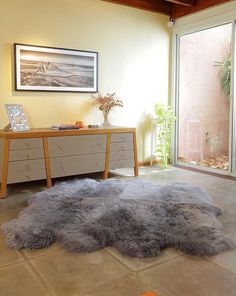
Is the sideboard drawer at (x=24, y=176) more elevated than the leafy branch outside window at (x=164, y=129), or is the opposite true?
the leafy branch outside window at (x=164, y=129)

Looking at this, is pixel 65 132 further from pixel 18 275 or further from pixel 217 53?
pixel 217 53

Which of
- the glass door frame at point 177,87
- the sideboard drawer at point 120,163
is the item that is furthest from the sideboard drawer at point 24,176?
the glass door frame at point 177,87

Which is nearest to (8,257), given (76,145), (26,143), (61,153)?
(26,143)

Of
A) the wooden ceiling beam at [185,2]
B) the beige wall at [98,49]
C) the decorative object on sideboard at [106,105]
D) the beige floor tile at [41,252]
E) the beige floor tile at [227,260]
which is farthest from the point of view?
the wooden ceiling beam at [185,2]

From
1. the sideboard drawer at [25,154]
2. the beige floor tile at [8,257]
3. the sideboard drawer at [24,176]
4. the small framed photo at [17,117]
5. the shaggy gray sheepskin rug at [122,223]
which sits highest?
the small framed photo at [17,117]

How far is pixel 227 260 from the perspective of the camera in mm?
1999

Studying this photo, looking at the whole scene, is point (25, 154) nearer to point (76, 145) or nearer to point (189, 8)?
point (76, 145)

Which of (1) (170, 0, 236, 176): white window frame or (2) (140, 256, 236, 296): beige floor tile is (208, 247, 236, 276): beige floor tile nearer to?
(2) (140, 256, 236, 296): beige floor tile

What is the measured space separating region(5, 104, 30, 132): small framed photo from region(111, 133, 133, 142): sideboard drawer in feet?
3.75

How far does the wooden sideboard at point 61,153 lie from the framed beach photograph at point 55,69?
29.3 inches

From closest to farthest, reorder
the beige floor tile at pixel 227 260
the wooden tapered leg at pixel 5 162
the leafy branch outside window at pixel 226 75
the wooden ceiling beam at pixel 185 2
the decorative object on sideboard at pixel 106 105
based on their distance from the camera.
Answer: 1. the beige floor tile at pixel 227 260
2. the wooden tapered leg at pixel 5 162
3. the decorative object on sideboard at pixel 106 105
4. the leafy branch outside window at pixel 226 75
5. the wooden ceiling beam at pixel 185 2

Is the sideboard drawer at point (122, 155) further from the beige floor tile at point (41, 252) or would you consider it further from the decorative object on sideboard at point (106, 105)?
the beige floor tile at point (41, 252)

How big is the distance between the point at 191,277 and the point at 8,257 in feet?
3.86

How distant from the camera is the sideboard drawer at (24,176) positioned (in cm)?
341
